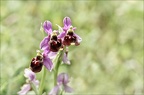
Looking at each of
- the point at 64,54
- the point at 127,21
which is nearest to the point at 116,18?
the point at 127,21

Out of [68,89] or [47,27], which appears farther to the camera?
[68,89]

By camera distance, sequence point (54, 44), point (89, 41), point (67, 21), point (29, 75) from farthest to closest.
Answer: point (89, 41) < point (29, 75) < point (67, 21) < point (54, 44)

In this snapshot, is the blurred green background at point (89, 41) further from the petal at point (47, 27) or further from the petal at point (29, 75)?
the petal at point (47, 27)

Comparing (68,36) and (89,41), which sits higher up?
(89,41)

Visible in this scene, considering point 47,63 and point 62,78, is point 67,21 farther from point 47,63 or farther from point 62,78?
point 62,78

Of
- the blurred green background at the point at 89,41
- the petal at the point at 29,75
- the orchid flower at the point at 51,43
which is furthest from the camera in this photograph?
the blurred green background at the point at 89,41

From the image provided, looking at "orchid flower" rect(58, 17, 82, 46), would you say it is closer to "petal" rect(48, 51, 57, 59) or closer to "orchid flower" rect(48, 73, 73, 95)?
"petal" rect(48, 51, 57, 59)

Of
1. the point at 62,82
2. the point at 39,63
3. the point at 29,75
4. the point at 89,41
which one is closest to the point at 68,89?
the point at 62,82

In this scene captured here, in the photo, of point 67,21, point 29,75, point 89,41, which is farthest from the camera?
point 89,41

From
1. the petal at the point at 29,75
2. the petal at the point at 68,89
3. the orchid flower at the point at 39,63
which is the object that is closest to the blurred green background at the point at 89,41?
the petal at the point at 29,75
